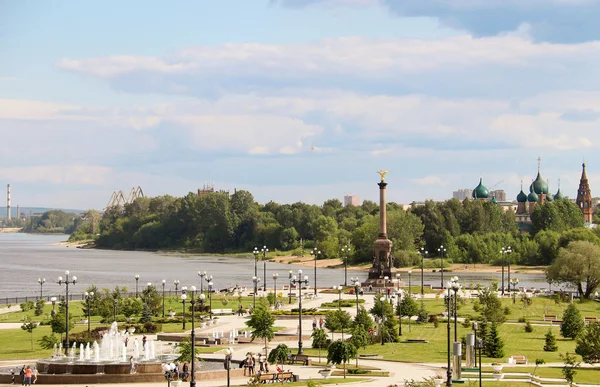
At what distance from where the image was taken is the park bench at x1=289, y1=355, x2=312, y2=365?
48656 millimetres

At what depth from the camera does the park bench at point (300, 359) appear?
1916 inches

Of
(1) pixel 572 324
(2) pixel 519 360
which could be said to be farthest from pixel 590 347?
(1) pixel 572 324

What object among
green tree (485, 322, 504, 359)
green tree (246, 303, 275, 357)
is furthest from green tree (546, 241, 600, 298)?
green tree (246, 303, 275, 357)

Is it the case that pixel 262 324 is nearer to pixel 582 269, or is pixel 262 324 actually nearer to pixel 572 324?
pixel 572 324

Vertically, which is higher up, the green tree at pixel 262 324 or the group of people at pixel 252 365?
the green tree at pixel 262 324

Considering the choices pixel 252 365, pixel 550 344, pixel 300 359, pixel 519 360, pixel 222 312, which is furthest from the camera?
pixel 222 312

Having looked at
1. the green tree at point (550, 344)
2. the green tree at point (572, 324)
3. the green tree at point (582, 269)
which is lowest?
the green tree at point (550, 344)

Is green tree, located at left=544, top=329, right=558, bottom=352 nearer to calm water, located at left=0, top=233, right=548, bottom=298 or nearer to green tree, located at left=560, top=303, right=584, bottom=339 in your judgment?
green tree, located at left=560, top=303, right=584, bottom=339

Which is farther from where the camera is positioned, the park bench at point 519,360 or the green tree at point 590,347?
the park bench at point 519,360

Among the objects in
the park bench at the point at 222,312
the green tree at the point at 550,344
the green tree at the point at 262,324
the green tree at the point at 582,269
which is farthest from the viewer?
the green tree at the point at 582,269

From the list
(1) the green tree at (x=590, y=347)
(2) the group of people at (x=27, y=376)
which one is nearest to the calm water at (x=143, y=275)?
(2) the group of people at (x=27, y=376)

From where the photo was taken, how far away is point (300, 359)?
161 feet

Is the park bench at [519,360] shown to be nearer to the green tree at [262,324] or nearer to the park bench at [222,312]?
the green tree at [262,324]

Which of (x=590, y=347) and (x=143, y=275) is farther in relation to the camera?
(x=143, y=275)
